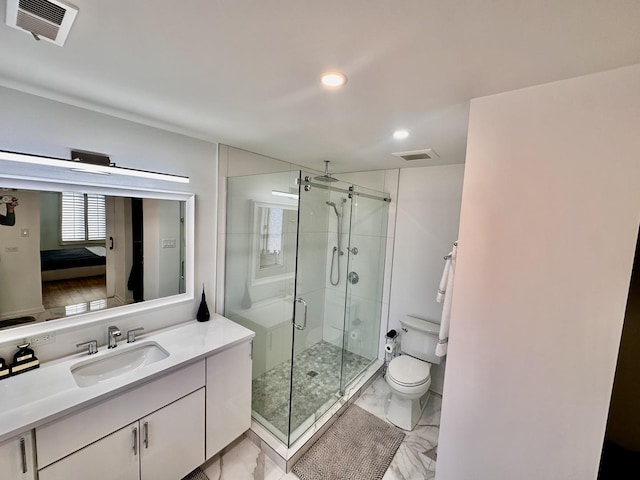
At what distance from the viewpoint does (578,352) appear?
42.2 inches

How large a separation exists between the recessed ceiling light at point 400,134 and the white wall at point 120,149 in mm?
1516

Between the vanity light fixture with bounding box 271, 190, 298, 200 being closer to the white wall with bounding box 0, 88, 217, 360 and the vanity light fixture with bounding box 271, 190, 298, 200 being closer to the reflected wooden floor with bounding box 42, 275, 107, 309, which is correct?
the white wall with bounding box 0, 88, 217, 360

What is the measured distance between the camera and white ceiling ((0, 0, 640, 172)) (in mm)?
771

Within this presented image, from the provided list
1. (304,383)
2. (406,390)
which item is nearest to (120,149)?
(304,383)

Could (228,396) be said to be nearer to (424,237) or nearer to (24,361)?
(24,361)

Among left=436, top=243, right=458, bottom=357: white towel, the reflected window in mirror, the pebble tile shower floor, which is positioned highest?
the reflected window in mirror

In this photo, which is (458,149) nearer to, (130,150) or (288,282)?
(288,282)

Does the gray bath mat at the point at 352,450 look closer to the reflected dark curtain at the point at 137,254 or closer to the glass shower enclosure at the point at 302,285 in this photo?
the glass shower enclosure at the point at 302,285

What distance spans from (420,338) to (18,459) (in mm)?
2800

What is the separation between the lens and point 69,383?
1356mm

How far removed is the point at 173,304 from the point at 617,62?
9.11 feet

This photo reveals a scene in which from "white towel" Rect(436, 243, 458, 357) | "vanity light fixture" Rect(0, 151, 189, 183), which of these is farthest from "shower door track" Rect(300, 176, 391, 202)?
"white towel" Rect(436, 243, 458, 357)

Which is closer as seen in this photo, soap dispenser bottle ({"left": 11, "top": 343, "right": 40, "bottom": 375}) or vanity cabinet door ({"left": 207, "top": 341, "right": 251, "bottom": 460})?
soap dispenser bottle ({"left": 11, "top": 343, "right": 40, "bottom": 375})

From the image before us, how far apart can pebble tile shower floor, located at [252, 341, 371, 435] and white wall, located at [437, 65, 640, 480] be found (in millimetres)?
1306
